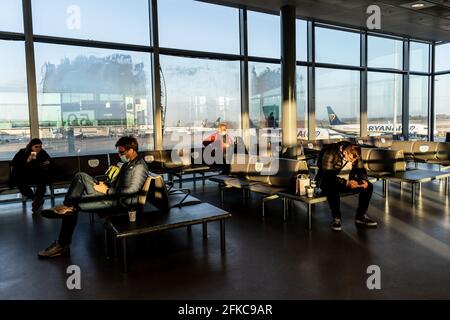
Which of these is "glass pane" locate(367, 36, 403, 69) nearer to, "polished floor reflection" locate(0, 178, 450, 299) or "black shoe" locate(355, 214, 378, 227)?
"polished floor reflection" locate(0, 178, 450, 299)

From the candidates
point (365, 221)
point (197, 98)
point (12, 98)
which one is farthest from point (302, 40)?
point (12, 98)

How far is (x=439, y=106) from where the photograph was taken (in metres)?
12.9

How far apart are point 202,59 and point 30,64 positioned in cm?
347

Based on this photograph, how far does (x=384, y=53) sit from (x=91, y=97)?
28.4 ft

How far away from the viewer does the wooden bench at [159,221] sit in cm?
331

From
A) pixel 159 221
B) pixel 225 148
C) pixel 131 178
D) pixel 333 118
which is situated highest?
pixel 333 118

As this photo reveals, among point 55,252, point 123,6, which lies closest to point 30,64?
point 123,6

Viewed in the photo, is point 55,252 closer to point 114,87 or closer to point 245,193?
point 245,193

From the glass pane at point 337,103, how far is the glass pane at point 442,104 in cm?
394

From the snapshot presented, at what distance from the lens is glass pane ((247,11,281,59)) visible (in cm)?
873

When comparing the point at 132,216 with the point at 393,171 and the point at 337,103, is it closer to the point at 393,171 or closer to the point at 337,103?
the point at 393,171

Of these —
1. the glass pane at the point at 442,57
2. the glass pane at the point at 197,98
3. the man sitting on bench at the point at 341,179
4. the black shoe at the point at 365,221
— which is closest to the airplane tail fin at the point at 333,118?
the glass pane at the point at 197,98

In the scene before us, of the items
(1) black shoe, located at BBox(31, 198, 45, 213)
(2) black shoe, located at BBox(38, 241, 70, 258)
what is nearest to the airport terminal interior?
(2) black shoe, located at BBox(38, 241, 70, 258)

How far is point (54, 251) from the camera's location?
3.74 m
